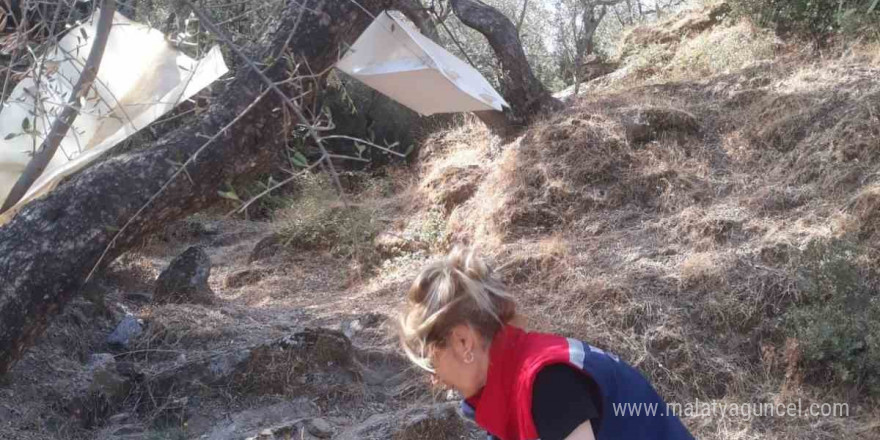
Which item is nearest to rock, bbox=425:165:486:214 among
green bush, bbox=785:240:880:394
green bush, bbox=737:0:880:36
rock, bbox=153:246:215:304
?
rock, bbox=153:246:215:304

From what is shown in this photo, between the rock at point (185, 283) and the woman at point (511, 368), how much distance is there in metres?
4.46

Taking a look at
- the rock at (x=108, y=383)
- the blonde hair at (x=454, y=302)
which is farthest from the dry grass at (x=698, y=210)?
the blonde hair at (x=454, y=302)

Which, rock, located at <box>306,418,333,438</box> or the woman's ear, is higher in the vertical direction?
the woman's ear

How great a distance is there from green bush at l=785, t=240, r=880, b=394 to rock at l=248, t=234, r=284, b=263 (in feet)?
16.3

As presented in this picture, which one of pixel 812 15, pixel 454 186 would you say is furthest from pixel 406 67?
pixel 812 15

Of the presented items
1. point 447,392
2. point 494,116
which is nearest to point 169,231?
point 494,116

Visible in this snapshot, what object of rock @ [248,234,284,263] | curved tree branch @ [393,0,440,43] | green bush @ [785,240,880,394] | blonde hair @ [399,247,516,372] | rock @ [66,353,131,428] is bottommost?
green bush @ [785,240,880,394]

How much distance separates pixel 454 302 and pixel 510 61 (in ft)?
19.7

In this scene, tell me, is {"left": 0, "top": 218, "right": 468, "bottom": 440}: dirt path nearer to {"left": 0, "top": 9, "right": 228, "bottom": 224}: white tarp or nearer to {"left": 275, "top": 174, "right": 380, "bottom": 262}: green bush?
{"left": 0, "top": 9, "right": 228, "bottom": 224}: white tarp

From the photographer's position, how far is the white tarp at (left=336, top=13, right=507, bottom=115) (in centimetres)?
433

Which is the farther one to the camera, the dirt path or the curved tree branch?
the curved tree branch

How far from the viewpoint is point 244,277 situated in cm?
768

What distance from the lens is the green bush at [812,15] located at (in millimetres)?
7086

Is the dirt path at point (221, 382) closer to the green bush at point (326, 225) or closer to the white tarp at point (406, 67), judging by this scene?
the white tarp at point (406, 67)
